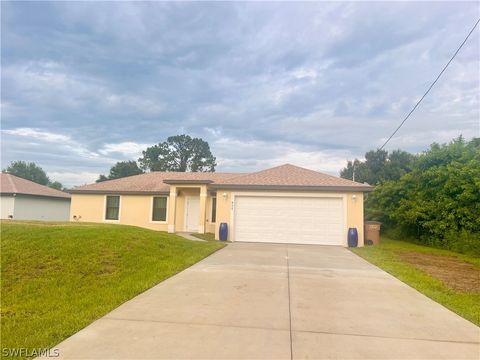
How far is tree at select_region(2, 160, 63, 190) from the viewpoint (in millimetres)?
62250

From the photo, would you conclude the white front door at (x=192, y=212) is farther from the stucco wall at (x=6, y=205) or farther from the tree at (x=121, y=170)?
the tree at (x=121, y=170)

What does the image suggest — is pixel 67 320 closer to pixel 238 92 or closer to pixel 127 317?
pixel 127 317

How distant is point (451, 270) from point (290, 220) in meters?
6.61

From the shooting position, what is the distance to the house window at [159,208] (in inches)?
713

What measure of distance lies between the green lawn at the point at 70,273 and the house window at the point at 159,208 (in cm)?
737

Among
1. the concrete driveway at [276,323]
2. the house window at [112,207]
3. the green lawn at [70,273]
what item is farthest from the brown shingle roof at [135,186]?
the concrete driveway at [276,323]

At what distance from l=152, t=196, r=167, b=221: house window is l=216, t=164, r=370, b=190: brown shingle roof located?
4.47 metres

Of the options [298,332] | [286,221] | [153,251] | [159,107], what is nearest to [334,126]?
[286,221]

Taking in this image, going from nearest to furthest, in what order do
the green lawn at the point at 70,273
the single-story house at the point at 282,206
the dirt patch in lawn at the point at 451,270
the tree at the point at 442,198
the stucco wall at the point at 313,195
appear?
the green lawn at the point at 70,273, the dirt patch in lawn at the point at 451,270, the tree at the point at 442,198, the stucco wall at the point at 313,195, the single-story house at the point at 282,206

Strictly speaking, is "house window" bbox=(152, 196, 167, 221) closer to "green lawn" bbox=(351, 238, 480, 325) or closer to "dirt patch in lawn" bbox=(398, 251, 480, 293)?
"green lawn" bbox=(351, 238, 480, 325)

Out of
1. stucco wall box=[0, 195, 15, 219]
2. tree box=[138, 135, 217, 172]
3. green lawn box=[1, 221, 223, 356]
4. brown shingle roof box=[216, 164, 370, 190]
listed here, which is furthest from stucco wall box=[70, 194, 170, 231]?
tree box=[138, 135, 217, 172]

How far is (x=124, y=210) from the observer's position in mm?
18531

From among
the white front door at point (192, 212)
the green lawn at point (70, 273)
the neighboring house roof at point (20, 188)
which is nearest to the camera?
the green lawn at point (70, 273)
